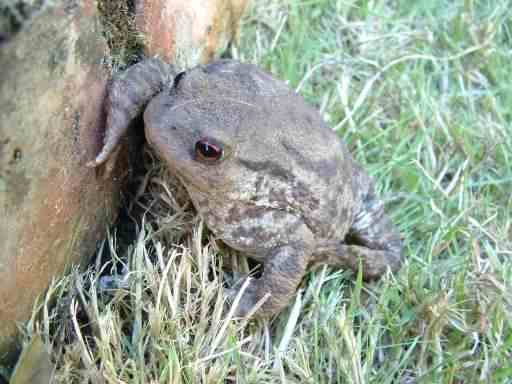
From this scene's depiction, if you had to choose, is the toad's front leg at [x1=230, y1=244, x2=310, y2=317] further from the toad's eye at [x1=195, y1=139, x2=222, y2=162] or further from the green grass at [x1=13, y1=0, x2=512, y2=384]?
the toad's eye at [x1=195, y1=139, x2=222, y2=162]

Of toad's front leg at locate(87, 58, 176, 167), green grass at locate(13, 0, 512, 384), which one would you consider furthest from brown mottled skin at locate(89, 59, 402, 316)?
green grass at locate(13, 0, 512, 384)

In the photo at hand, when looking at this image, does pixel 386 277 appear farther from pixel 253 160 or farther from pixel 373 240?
pixel 253 160

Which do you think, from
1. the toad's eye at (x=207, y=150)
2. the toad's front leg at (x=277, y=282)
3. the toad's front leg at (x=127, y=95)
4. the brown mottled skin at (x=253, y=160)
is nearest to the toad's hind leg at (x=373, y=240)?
the brown mottled skin at (x=253, y=160)

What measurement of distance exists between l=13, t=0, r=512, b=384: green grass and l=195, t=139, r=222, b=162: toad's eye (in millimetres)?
333

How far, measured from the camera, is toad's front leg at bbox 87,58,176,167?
2.05 meters

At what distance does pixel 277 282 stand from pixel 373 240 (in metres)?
0.63

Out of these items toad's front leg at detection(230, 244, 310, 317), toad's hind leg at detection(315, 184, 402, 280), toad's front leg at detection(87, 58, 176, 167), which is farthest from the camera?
toad's hind leg at detection(315, 184, 402, 280)

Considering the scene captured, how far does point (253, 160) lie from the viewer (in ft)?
7.19

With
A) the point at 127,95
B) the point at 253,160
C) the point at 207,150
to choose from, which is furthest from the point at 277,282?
the point at 127,95

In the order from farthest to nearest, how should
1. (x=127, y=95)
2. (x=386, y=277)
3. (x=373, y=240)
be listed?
(x=373, y=240), (x=386, y=277), (x=127, y=95)

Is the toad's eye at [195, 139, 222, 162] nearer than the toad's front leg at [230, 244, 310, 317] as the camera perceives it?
Yes

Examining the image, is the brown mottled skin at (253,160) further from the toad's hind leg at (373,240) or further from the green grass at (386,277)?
the green grass at (386,277)

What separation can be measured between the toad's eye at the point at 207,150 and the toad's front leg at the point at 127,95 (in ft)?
0.87

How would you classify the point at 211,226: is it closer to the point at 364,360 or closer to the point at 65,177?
the point at 65,177
